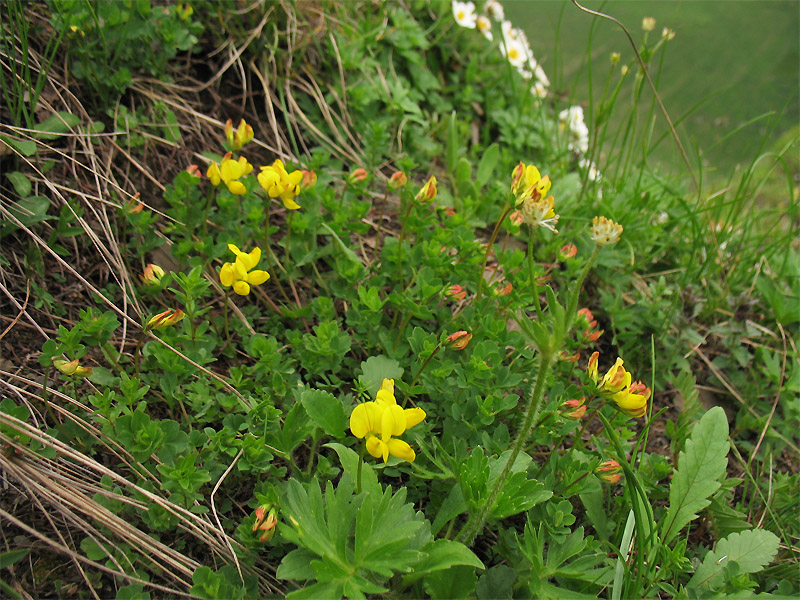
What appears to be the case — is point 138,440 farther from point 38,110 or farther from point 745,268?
point 745,268

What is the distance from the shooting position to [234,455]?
1676 millimetres

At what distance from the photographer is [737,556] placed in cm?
175

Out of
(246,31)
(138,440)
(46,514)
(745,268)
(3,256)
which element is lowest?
(46,514)

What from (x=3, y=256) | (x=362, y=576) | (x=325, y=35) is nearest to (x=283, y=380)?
(x=362, y=576)

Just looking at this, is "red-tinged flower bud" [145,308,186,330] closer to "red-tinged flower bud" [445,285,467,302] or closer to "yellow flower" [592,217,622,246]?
"red-tinged flower bud" [445,285,467,302]

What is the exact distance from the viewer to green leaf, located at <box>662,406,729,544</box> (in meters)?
1.79

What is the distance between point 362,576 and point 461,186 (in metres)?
1.92

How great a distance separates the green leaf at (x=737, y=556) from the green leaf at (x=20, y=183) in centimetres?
244

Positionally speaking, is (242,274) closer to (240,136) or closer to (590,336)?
(240,136)

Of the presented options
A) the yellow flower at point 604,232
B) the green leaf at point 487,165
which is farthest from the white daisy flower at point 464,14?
the yellow flower at point 604,232

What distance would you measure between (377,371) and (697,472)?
104cm

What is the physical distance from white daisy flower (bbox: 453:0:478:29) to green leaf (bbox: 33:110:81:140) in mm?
2305

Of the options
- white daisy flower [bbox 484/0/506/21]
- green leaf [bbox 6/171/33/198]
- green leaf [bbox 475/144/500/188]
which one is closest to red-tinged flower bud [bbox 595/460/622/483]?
green leaf [bbox 475/144/500/188]

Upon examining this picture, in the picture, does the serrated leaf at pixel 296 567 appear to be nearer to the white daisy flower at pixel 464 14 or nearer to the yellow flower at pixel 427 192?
the yellow flower at pixel 427 192
